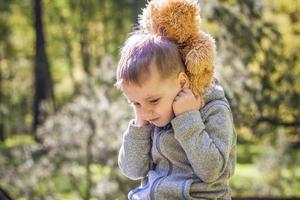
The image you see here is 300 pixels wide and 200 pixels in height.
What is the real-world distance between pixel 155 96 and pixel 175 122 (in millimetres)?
102

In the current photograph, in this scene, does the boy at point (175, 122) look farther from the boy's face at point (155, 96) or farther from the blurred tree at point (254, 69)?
the blurred tree at point (254, 69)

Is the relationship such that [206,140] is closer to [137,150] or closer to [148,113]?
[148,113]

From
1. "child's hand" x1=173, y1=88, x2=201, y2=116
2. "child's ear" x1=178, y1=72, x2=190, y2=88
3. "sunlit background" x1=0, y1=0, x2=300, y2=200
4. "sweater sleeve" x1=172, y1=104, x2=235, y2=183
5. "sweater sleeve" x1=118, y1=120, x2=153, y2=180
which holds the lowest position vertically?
"sunlit background" x1=0, y1=0, x2=300, y2=200

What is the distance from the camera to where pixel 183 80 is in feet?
6.47

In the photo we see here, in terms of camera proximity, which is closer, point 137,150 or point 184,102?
point 184,102

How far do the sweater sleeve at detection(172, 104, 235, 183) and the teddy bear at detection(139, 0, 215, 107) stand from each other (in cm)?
8

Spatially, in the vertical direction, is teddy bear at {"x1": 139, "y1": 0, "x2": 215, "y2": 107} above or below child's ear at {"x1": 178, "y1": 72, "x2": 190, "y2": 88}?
above

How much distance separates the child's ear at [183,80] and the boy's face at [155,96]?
10mm

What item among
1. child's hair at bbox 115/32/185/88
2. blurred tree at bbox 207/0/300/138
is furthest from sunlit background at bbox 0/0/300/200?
child's hair at bbox 115/32/185/88

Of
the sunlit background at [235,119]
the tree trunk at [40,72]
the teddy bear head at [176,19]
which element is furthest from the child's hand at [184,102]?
the tree trunk at [40,72]

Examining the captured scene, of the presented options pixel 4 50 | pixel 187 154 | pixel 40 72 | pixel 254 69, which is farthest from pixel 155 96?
pixel 4 50

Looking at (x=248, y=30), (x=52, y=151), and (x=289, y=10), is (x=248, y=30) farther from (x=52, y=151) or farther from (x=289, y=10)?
(x=289, y=10)

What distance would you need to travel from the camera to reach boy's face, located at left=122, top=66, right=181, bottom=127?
6.31 feet

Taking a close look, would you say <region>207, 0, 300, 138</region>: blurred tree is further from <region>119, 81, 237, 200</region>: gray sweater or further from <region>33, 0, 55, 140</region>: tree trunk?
<region>33, 0, 55, 140</region>: tree trunk
